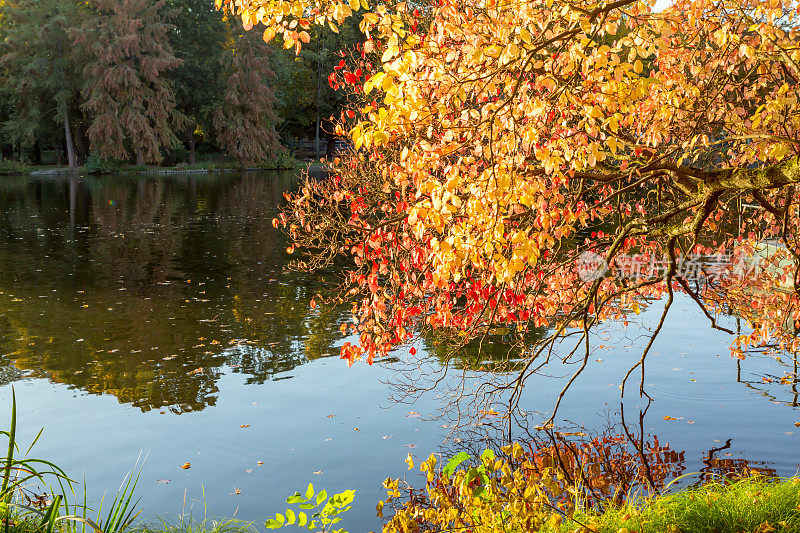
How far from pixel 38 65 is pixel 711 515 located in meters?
55.8

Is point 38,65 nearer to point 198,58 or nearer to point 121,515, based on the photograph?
point 198,58

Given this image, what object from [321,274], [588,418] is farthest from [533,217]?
[321,274]

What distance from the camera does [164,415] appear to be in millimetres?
8805

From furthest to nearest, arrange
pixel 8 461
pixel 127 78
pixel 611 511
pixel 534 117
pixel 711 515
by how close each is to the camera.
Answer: pixel 127 78
pixel 611 511
pixel 711 515
pixel 534 117
pixel 8 461

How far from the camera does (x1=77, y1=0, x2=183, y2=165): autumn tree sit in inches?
1996

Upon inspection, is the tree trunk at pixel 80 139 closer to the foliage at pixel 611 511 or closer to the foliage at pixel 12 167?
the foliage at pixel 12 167

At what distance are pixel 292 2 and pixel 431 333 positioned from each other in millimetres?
8498

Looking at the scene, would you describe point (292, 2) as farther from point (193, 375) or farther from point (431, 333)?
point (431, 333)

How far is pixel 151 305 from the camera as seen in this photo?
1423 centimetres

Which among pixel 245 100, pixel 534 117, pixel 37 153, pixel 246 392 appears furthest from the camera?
pixel 37 153

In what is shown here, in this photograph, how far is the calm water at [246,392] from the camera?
7.46 metres

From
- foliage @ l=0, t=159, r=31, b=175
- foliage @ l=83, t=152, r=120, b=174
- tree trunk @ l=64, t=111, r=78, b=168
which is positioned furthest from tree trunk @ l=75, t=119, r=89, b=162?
foliage @ l=0, t=159, r=31, b=175

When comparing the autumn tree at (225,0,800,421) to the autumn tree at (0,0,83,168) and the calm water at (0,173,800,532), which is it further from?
the autumn tree at (0,0,83,168)

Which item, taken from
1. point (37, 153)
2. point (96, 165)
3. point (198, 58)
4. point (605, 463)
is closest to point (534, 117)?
point (605, 463)
